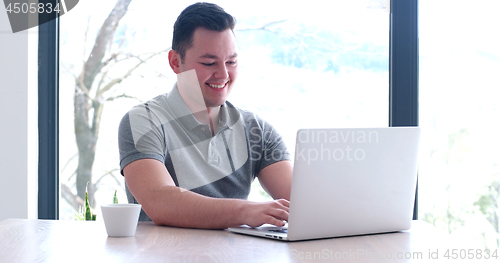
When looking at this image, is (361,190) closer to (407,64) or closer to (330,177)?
(330,177)

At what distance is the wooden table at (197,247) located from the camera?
909 millimetres

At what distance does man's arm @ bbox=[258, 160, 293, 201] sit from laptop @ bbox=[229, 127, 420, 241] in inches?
21.8

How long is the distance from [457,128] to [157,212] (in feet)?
5.73

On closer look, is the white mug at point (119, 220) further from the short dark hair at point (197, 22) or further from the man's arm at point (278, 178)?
the short dark hair at point (197, 22)

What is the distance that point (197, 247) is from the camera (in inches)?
39.5

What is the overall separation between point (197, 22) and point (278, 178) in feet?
2.31

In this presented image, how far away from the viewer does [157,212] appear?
132 centimetres

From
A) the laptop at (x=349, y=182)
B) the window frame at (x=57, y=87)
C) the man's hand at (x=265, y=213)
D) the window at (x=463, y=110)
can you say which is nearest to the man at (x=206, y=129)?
the man's hand at (x=265, y=213)

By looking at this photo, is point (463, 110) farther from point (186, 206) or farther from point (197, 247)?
point (197, 247)

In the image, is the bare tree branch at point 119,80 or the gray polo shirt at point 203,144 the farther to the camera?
the bare tree branch at point 119,80

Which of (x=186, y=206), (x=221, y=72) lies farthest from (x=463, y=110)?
(x=186, y=206)

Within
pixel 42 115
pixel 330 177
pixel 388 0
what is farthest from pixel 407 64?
pixel 42 115

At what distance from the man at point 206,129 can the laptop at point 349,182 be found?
56cm

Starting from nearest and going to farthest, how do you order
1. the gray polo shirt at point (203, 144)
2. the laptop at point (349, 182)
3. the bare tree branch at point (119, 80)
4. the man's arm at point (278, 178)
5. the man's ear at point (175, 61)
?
the laptop at point (349, 182) → the gray polo shirt at point (203, 144) → the man's arm at point (278, 178) → the man's ear at point (175, 61) → the bare tree branch at point (119, 80)
